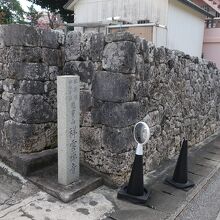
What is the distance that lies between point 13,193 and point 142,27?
6.32m

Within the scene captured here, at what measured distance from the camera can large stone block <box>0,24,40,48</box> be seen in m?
3.88

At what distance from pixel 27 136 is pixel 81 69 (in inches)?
49.5

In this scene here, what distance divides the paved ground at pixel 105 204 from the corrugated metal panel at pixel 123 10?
291 inches

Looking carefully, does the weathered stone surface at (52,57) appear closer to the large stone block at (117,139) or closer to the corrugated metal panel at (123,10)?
the large stone block at (117,139)

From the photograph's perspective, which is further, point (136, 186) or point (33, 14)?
point (33, 14)

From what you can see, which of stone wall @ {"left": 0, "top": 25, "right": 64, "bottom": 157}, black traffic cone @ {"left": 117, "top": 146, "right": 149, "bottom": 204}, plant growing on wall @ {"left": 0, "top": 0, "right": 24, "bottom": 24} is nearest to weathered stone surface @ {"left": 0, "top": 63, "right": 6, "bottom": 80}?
stone wall @ {"left": 0, "top": 25, "right": 64, "bottom": 157}

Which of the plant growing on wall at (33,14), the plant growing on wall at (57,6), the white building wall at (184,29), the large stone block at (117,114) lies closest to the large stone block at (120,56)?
the large stone block at (117,114)

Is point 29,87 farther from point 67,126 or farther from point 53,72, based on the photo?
point 67,126

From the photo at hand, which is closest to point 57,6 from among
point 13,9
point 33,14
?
point 33,14

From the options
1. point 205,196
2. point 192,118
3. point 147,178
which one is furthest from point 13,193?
point 192,118

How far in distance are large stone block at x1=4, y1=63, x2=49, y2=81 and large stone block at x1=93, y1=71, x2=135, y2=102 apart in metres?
0.82

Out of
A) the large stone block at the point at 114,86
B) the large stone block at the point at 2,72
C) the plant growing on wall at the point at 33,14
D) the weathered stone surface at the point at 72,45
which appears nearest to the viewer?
the large stone block at the point at 114,86

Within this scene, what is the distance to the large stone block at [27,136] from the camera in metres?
4.01

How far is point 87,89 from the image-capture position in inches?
167
